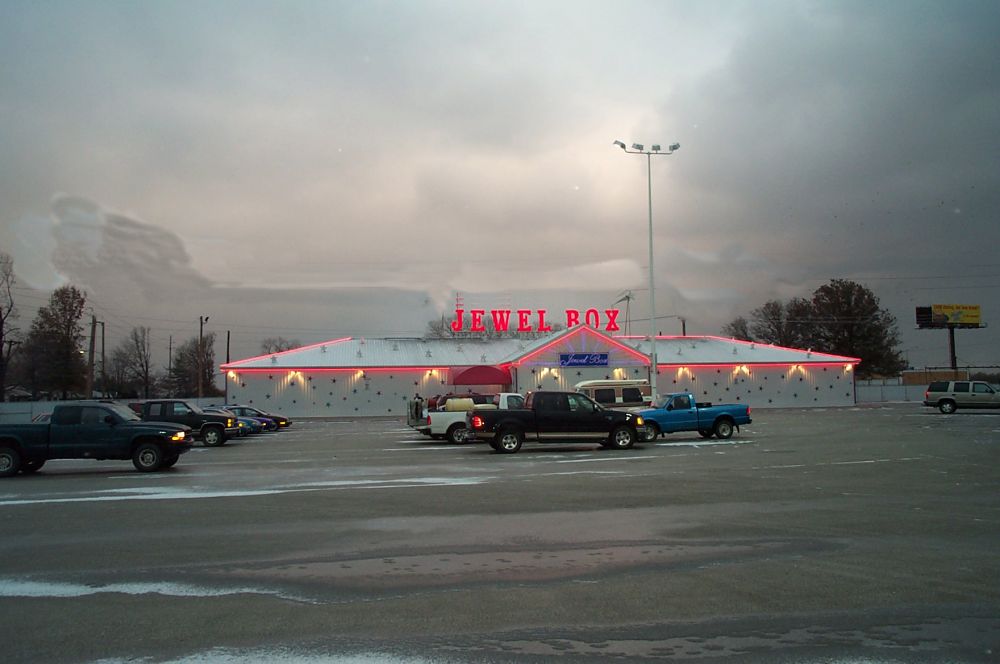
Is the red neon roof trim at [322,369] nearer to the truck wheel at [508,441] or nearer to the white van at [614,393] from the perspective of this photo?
the white van at [614,393]

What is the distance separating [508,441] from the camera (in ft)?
73.0

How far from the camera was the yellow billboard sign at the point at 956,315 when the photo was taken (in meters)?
93.5

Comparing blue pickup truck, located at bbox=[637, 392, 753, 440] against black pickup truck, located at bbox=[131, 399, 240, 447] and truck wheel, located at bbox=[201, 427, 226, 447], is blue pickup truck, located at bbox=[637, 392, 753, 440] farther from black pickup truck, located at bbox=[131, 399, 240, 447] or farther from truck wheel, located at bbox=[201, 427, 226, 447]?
black pickup truck, located at bbox=[131, 399, 240, 447]

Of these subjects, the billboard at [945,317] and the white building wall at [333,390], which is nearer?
the white building wall at [333,390]

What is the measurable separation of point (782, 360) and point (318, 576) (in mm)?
58535

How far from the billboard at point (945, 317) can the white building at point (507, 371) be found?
40321 mm

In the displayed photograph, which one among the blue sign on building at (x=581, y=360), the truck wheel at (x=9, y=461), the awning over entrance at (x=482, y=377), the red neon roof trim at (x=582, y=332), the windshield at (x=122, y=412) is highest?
the red neon roof trim at (x=582, y=332)

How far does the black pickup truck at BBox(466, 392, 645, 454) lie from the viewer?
22062 mm

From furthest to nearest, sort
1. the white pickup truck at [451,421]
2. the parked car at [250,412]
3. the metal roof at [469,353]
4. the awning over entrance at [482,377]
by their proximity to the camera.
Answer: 1. the metal roof at [469,353]
2. the awning over entrance at [482,377]
3. the parked car at [250,412]
4. the white pickup truck at [451,421]

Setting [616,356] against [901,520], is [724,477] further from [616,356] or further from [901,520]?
[616,356]

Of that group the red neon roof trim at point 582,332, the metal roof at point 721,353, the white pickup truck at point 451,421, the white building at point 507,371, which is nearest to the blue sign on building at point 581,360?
the white building at point 507,371

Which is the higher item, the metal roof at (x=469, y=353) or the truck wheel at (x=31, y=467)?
the metal roof at (x=469, y=353)

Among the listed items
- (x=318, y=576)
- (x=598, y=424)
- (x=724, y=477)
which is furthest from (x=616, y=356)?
(x=318, y=576)

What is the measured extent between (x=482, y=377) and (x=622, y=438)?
31797mm
